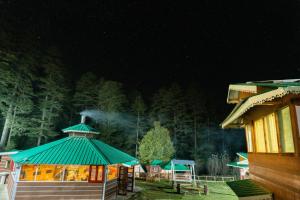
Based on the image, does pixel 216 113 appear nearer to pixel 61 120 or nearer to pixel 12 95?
pixel 61 120

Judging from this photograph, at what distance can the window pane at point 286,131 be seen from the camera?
461cm

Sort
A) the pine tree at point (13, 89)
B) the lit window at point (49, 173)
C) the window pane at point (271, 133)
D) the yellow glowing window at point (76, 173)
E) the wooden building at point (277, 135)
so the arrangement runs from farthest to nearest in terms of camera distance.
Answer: the pine tree at point (13, 89), the yellow glowing window at point (76, 173), the lit window at point (49, 173), the window pane at point (271, 133), the wooden building at point (277, 135)

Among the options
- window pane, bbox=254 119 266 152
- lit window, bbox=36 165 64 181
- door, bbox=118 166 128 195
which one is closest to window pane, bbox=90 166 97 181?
lit window, bbox=36 165 64 181

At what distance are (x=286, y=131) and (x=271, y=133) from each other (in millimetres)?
1092

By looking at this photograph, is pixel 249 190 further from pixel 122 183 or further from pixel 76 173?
pixel 122 183

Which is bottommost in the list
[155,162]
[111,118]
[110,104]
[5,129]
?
[155,162]

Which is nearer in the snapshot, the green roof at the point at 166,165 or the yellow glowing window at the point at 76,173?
the yellow glowing window at the point at 76,173

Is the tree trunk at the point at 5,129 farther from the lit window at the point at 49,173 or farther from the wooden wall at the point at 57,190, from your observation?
the wooden wall at the point at 57,190

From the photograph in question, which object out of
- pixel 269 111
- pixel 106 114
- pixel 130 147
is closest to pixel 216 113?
pixel 130 147

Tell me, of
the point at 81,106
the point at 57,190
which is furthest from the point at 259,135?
the point at 81,106

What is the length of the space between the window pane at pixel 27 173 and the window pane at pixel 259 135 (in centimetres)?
1248

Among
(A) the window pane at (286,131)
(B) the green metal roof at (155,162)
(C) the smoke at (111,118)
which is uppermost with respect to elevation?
(C) the smoke at (111,118)

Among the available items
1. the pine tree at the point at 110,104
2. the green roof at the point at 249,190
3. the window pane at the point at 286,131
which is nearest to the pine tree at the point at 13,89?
the pine tree at the point at 110,104

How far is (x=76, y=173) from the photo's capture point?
12.9 metres
